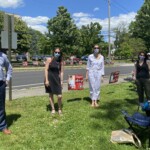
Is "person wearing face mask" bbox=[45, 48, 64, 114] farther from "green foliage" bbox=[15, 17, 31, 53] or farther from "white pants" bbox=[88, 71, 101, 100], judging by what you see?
"green foliage" bbox=[15, 17, 31, 53]

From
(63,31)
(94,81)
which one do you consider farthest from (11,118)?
(63,31)

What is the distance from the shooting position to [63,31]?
167 ft

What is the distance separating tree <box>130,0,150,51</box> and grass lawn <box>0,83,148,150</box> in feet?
Answer: 263

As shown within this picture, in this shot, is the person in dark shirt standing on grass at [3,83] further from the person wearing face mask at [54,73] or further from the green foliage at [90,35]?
the green foliage at [90,35]

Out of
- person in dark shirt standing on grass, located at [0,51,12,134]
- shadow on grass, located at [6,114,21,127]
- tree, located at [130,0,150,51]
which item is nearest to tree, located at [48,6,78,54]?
tree, located at [130,0,150,51]

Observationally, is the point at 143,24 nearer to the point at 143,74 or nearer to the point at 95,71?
the point at 143,74

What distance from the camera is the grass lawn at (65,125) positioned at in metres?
6.12

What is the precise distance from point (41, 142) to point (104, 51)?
66.8 m

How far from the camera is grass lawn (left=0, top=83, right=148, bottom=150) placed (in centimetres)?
612

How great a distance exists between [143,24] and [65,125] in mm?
86375

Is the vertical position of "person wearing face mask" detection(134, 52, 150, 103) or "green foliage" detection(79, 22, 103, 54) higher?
"green foliage" detection(79, 22, 103, 54)

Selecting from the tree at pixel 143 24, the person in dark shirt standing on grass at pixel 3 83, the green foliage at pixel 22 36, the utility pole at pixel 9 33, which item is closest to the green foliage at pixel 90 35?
the green foliage at pixel 22 36

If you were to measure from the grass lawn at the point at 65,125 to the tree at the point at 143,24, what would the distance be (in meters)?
80.1

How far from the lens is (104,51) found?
237 feet
